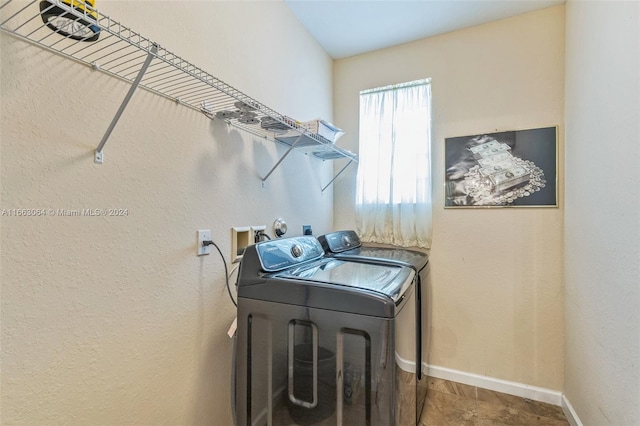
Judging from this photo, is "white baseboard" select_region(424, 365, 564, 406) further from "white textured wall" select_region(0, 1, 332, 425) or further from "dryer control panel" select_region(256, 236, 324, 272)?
"white textured wall" select_region(0, 1, 332, 425)

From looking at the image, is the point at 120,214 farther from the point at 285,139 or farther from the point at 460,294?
the point at 460,294

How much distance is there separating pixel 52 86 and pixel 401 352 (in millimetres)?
1318

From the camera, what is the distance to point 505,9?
1.85 metres

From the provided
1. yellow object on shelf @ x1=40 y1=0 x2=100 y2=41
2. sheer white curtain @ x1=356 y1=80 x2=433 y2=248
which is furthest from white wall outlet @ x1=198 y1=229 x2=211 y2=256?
sheer white curtain @ x1=356 y1=80 x2=433 y2=248

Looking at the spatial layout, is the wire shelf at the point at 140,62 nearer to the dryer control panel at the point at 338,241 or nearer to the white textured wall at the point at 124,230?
the white textured wall at the point at 124,230

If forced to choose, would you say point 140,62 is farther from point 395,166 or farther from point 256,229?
point 395,166

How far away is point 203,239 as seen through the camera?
1.16 m

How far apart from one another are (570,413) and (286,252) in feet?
6.35

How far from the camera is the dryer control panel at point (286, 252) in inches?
45.3

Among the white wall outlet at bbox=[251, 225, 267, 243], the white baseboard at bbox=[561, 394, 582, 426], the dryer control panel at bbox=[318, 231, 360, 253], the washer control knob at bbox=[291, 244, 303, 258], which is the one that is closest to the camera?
the washer control knob at bbox=[291, 244, 303, 258]

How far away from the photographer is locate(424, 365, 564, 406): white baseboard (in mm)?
1818

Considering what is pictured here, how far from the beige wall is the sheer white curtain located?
9 cm

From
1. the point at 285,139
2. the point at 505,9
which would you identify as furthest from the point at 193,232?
the point at 505,9

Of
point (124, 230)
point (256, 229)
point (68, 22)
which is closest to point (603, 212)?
point (256, 229)
